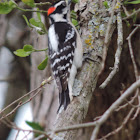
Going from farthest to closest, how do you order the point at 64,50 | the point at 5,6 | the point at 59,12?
the point at 59,12
the point at 64,50
the point at 5,6

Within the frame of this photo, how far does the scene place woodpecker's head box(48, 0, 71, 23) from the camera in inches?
119

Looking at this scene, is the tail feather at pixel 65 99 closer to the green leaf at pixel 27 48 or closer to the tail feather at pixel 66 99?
the tail feather at pixel 66 99

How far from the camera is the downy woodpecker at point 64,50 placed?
260 centimetres

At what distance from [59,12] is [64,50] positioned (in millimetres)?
592

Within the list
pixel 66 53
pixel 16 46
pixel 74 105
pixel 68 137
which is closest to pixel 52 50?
pixel 66 53

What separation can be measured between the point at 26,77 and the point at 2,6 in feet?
8.18

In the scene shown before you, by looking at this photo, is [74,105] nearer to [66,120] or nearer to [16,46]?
[66,120]

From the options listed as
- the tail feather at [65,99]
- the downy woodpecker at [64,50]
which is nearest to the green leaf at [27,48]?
the downy woodpecker at [64,50]

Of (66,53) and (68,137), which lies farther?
(66,53)

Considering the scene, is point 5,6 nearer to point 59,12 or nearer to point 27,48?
point 27,48

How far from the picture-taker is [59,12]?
10.5 ft

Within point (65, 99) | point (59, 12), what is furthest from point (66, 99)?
point (59, 12)

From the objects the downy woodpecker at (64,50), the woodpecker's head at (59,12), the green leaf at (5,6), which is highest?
the green leaf at (5,6)

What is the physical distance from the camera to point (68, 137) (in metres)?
1.96
